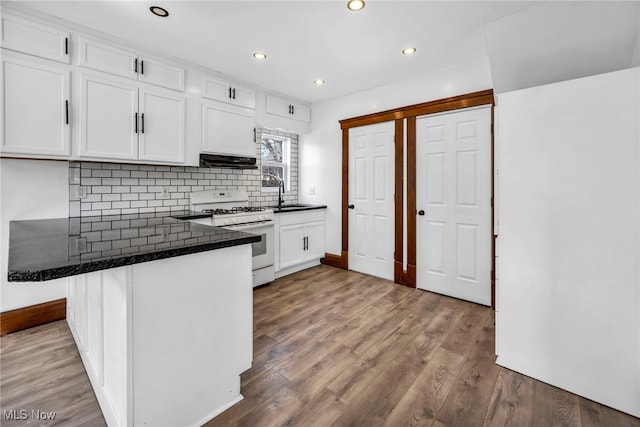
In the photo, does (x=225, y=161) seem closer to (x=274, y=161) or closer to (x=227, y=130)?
(x=227, y=130)

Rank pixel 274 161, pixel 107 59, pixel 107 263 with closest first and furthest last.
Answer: pixel 107 263 < pixel 107 59 < pixel 274 161

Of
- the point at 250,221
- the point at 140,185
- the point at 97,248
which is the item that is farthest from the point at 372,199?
the point at 97,248

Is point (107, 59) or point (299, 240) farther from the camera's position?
point (299, 240)

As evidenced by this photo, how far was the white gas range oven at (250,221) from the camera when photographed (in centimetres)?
304

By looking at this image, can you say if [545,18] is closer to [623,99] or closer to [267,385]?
[623,99]

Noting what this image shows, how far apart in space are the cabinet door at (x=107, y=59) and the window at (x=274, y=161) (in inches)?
71.0

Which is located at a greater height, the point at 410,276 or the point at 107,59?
the point at 107,59

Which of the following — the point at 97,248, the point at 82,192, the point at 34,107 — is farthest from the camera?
the point at 82,192

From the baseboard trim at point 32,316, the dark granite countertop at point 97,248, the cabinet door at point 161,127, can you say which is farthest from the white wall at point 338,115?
the baseboard trim at point 32,316

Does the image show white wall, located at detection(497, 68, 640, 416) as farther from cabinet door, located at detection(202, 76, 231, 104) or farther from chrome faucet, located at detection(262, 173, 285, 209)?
chrome faucet, located at detection(262, 173, 285, 209)

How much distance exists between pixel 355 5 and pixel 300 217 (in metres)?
2.49

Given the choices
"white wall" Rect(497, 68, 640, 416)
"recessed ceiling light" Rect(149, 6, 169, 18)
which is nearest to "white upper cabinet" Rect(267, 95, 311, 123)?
"recessed ceiling light" Rect(149, 6, 169, 18)

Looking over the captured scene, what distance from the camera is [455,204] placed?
9.84ft

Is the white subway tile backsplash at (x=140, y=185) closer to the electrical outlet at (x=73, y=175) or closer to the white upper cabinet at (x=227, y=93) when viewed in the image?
the electrical outlet at (x=73, y=175)
